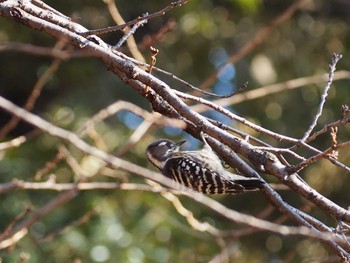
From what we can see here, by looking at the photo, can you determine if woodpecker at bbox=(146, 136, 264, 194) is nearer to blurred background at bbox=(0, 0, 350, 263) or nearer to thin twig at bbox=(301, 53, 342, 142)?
thin twig at bbox=(301, 53, 342, 142)

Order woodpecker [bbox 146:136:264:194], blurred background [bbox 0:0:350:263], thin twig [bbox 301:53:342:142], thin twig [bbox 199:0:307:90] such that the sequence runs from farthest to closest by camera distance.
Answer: blurred background [bbox 0:0:350:263], woodpecker [bbox 146:136:264:194], thin twig [bbox 199:0:307:90], thin twig [bbox 301:53:342:142]

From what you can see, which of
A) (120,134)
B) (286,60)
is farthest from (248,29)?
(120,134)

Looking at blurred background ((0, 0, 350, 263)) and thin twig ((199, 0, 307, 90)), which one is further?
blurred background ((0, 0, 350, 263))

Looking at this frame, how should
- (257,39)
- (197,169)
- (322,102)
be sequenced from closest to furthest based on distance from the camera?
1. (322,102)
2. (257,39)
3. (197,169)

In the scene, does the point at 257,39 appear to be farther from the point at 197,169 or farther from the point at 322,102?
the point at 322,102

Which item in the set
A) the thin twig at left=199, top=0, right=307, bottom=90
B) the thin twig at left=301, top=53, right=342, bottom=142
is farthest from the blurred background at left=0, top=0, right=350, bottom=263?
the thin twig at left=301, top=53, right=342, bottom=142

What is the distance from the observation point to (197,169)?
4.14 metres

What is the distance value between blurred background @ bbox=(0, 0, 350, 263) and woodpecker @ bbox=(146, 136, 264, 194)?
5.80 feet

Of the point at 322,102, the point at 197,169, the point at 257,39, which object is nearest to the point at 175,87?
the point at 197,169

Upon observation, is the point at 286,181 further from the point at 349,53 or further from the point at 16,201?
the point at 349,53

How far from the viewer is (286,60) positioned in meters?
8.65

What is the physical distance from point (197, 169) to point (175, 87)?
3.67m

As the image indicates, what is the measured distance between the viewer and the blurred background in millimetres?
6570

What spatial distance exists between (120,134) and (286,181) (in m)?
4.76
